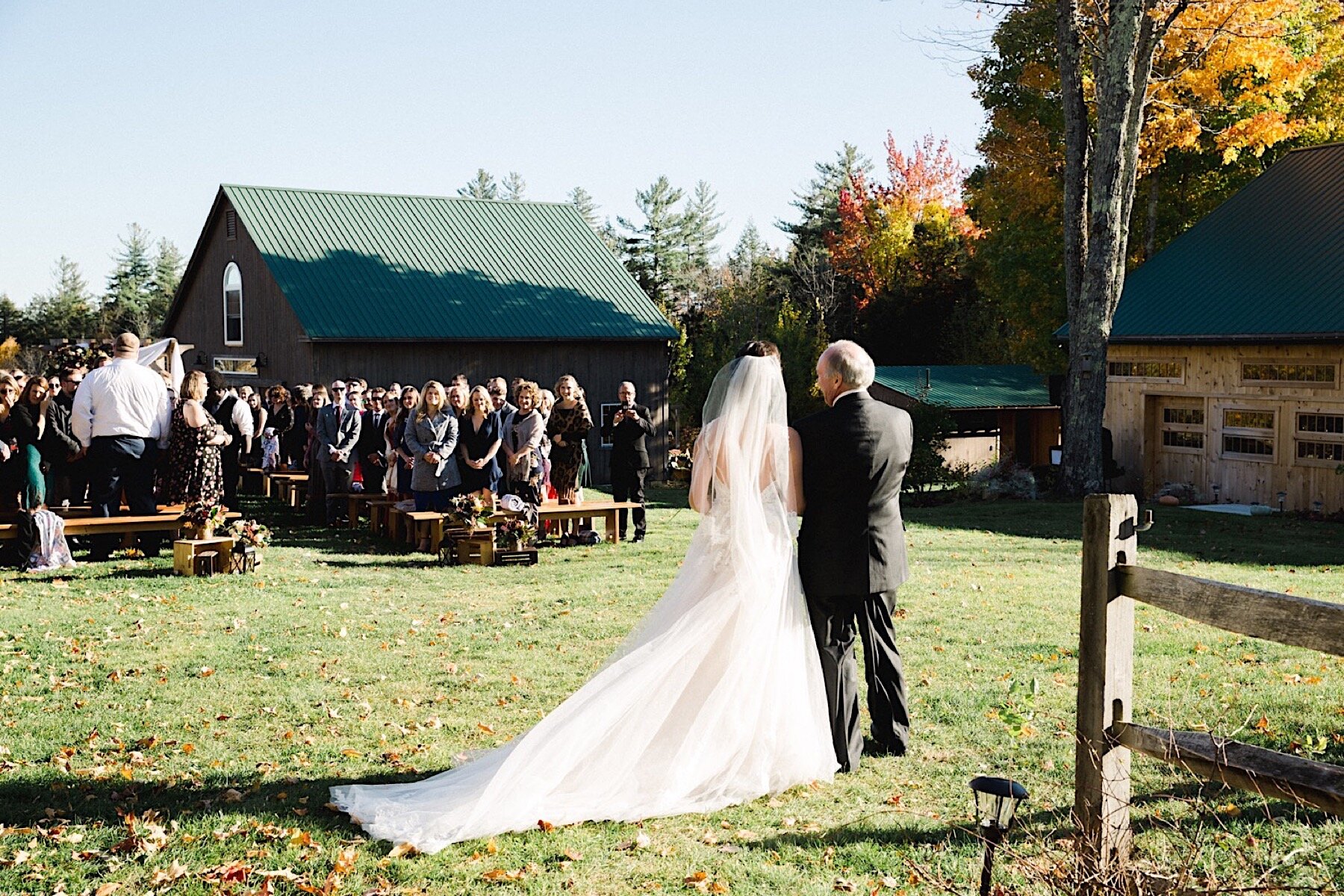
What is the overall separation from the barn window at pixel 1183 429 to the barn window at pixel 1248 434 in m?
0.60

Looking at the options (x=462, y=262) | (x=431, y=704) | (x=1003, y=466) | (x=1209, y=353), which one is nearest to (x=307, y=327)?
(x=462, y=262)

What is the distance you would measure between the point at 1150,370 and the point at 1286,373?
328cm

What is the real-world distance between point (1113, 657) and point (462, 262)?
27.8m

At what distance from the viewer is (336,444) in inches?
688

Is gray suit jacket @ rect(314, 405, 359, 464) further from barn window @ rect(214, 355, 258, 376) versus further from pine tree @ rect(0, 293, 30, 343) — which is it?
pine tree @ rect(0, 293, 30, 343)

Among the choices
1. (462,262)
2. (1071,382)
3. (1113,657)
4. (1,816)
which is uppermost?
(462,262)

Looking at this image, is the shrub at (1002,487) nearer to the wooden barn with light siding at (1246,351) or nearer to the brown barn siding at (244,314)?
the wooden barn with light siding at (1246,351)

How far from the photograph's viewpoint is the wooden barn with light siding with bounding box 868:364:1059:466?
1237 inches

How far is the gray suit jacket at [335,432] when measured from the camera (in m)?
17.5

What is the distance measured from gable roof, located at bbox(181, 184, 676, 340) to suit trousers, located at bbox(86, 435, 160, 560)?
510 inches

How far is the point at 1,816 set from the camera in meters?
5.57

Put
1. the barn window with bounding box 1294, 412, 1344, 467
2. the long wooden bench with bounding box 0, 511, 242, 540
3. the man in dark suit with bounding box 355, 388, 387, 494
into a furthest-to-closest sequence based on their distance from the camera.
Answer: the barn window with bounding box 1294, 412, 1344, 467, the man in dark suit with bounding box 355, 388, 387, 494, the long wooden bench with bounding box 0, 511, 242, 540

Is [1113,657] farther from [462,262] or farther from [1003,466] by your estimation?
[462,262]

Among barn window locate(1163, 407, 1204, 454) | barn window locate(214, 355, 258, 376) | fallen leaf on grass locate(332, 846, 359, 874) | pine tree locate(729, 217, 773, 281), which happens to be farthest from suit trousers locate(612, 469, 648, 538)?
pine tree locate(729, 217, 773, 281)
